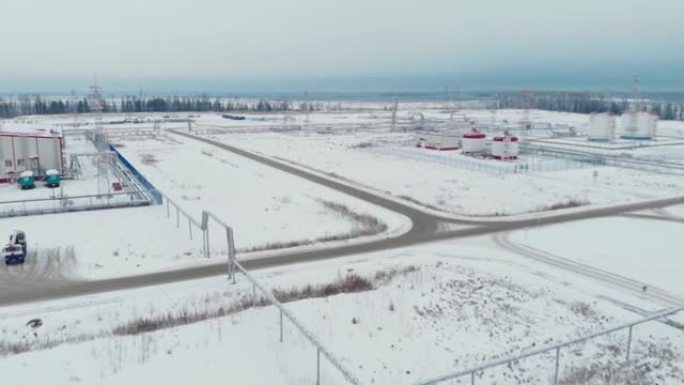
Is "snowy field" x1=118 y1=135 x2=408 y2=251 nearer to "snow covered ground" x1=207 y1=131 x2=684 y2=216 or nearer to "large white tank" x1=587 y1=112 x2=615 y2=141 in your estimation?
"snow covered ground" x1=207 y1=131 x2=684 y2=216

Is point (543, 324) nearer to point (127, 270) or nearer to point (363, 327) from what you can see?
point (363, 327)

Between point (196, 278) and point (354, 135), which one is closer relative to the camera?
point (196, 278)

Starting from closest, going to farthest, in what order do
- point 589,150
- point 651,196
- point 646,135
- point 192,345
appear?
1. point 192,345
2. point 651,196
3. point 589,150
4. point 646,135

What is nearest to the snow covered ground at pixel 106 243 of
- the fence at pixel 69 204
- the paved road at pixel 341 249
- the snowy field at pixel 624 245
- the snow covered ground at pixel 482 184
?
the fence at pixel 69 204

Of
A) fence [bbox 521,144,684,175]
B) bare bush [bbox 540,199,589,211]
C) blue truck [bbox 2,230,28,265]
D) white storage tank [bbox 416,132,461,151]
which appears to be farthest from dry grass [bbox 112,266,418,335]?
white storage tank [bbox 416,132,461,151]

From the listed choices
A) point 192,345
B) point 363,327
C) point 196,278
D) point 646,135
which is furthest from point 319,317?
Answer: point 646,135

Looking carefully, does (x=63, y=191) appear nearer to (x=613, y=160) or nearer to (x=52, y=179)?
(x=52, y=179)
